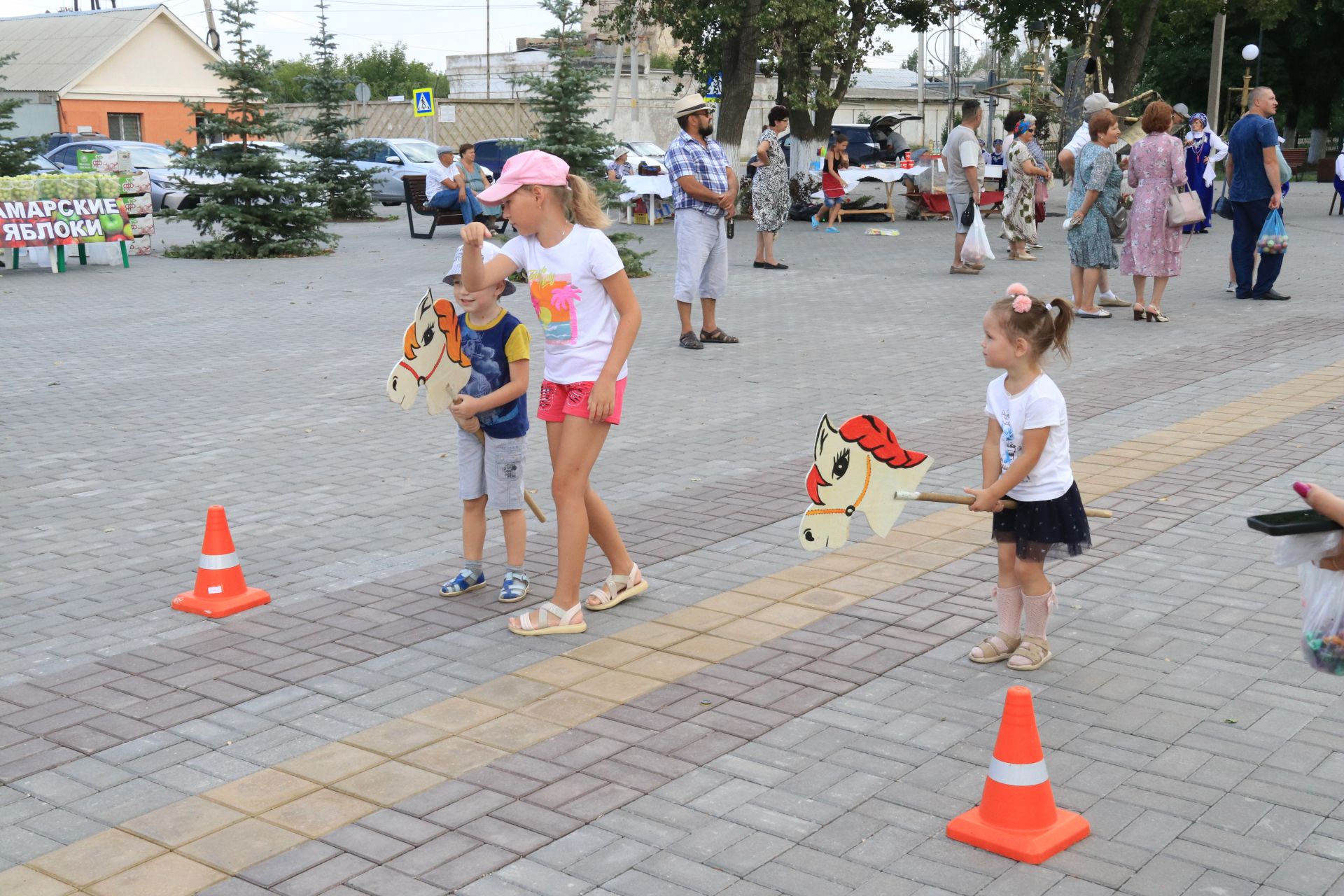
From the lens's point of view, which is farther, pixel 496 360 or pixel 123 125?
pixel 123 125

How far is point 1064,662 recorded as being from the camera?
15.3 ft

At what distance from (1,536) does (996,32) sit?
2895 centimetres

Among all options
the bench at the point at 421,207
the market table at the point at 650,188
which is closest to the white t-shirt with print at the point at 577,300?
the bench at the point at 421,207

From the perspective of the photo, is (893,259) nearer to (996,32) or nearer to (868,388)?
(868,388)

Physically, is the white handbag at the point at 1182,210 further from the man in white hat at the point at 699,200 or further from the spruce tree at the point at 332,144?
the spruce tree at the point at 332,144

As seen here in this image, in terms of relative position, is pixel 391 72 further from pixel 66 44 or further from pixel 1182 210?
pixel 1182 210

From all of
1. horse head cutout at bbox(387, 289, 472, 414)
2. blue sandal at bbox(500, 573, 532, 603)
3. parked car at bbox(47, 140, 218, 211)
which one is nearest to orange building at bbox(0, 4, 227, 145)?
parked car at bbox(47, 140, 218, 211)

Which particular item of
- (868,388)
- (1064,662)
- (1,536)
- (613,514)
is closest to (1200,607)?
(1064,662)

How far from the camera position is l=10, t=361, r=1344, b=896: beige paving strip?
340 cm

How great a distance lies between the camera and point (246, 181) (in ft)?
62.4

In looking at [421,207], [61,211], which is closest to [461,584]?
[61,211]

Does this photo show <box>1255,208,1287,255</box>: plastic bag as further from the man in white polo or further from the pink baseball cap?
the pink baseball cap

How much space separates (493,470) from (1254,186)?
10.2 metres

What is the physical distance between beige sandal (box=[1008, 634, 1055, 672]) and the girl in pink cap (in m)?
1.55
